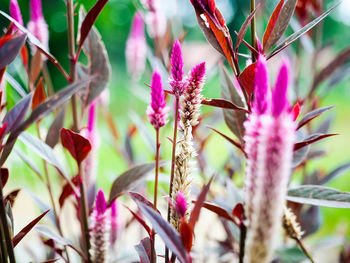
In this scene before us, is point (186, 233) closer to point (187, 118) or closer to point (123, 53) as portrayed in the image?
point (187, 118)

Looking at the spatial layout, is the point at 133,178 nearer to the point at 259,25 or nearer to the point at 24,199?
the point at 259,25

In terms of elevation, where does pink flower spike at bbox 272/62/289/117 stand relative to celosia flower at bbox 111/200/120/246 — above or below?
above

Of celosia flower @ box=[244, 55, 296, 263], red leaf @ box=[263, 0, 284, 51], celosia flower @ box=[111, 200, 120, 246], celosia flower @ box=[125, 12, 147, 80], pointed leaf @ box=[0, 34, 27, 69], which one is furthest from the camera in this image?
celosia flower @ box=[125, 12, 147, 80]

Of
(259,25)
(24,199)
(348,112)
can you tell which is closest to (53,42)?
(24,199)

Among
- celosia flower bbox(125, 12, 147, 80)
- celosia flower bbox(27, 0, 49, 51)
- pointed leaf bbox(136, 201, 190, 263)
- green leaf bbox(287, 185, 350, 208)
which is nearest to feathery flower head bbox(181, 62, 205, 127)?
pointed leaf bbox(136, 201, 190, 263)

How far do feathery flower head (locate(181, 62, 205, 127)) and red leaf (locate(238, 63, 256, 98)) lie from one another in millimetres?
56

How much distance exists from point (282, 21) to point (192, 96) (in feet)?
0.62

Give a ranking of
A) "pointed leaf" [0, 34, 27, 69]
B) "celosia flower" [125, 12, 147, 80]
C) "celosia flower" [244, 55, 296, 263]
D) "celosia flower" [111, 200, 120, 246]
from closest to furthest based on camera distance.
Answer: "celosia flower" [244, 55, 296, 263] < "pointed leaf" [0, 34, 27, 69] < "celosia flower" [111, 200, 120, 246] < "celosia flower" [125, 12, 147, 80]

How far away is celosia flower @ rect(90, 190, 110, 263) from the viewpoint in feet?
1.46

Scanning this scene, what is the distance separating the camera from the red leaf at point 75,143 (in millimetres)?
454

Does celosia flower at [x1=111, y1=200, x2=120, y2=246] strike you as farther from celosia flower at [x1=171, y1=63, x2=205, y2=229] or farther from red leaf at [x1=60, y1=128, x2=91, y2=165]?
celosia flower at [x1=171, y1=63, x2=205, y2=229]

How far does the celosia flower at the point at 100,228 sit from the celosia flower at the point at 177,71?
0.53 ft

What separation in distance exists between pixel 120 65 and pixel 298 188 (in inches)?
295

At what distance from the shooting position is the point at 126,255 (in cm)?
66
